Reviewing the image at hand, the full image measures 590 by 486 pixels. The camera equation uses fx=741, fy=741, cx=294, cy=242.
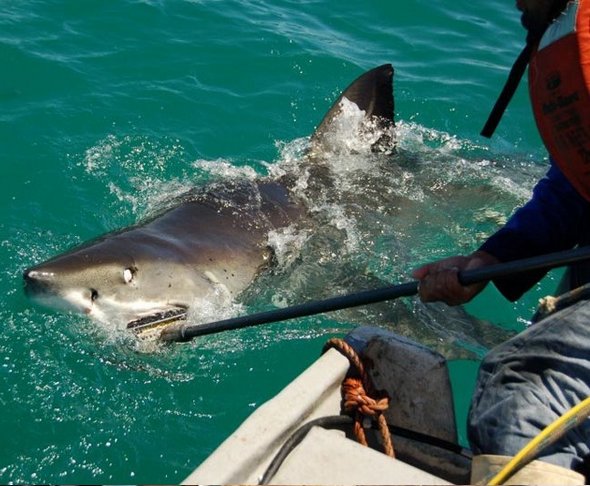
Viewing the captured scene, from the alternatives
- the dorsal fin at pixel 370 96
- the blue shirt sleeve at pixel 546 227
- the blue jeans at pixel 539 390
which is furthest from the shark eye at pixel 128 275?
the dorsal fin at pixel 370 96

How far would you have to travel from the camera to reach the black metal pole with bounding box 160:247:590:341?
1.91 meters

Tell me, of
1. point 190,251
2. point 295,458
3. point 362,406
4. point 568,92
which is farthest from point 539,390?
point 190,251

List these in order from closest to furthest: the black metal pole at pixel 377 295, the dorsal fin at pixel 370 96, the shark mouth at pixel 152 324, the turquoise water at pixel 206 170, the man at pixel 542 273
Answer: the man at pixel 542 273 < the black metal pole at pixel 377 295 < the shark mouth at pixel 152 324 < the turquoise water at pixel 206 170 < the dorsal fin at pixel 370 96

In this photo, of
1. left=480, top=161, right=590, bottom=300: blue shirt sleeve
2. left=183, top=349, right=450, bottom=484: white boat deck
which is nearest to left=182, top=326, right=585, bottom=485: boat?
left=183, top=349, right=450, bottom=484: white boat deck

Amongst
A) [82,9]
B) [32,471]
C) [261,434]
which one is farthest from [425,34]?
[261,434]

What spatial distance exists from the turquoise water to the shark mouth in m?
0.07

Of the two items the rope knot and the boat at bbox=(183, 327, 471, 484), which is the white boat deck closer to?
the boat at bbox=(183, 327, 471, 484)

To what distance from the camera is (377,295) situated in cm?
226

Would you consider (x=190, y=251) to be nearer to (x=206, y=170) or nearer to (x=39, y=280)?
(x=39, y=280)

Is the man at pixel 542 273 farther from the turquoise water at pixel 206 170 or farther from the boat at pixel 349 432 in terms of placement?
the turquoise water at pixel 206 170

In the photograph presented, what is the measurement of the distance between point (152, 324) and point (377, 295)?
1.15 meters

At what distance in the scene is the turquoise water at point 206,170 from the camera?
312cm

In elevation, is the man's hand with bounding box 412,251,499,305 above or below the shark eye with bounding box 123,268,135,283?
above

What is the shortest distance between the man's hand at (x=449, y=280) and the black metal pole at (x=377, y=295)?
3 cm
